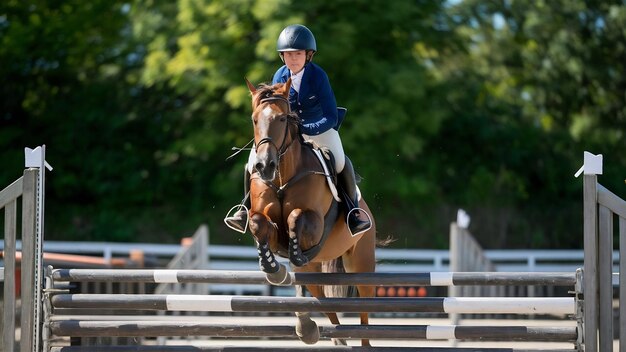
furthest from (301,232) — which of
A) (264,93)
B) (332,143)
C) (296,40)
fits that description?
(296,40)

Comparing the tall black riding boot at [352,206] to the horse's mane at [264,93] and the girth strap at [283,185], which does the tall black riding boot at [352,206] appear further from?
the horse's mane at [264,93]

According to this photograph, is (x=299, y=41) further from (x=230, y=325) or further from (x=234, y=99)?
(x=234, y=99)

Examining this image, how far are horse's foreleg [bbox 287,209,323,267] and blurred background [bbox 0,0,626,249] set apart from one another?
12604 millimetres

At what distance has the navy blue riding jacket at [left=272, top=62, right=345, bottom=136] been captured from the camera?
6281mm

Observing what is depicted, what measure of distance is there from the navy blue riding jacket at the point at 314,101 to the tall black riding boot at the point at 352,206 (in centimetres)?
41

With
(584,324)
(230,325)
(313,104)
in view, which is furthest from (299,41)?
(584,324)

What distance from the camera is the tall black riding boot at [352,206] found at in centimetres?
634

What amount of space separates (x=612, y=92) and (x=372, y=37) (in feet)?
21.6

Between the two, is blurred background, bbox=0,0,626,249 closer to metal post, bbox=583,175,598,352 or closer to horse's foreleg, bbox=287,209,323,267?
horse's foreleg, bbox=287,209,323,267

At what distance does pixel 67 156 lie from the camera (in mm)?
20703

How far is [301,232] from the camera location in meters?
5.77

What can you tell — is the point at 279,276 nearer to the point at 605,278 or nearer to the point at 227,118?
A: the point at 605,278

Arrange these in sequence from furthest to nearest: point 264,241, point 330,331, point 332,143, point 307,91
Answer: point 332,143 → point 307,91 → point 330,331 → point 264,241

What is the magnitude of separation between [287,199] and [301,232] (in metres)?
0.29
